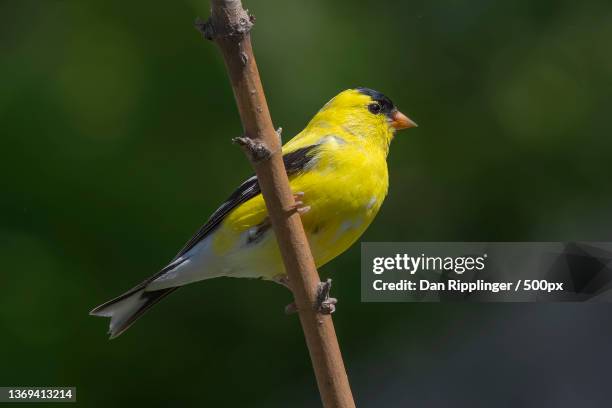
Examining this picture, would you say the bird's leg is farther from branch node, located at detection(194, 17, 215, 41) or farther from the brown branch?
branch node, located at detection(194, 17, 215, 41)

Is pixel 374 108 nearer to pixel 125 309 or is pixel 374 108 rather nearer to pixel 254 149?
pixel 125 309

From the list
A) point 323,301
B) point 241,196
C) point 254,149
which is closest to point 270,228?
point 241,196

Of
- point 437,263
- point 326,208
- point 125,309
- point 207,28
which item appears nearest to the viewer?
point 207,28

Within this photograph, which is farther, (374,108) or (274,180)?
(374,108)

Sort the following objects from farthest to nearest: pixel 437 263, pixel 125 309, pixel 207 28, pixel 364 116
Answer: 1. pixel 437 263
2. pixel 364 116
3. pixel 125 309
4. pixel 207 28

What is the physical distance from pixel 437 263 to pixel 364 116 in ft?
2.45

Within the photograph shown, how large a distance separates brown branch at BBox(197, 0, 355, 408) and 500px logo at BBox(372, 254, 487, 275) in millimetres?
1589

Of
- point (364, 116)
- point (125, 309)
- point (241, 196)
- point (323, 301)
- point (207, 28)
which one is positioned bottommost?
point (323, 301)

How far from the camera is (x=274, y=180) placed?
1.89m

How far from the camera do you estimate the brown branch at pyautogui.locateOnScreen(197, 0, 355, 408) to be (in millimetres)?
1805

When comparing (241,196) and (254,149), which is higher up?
(241,196)

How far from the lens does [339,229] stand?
9.22ft

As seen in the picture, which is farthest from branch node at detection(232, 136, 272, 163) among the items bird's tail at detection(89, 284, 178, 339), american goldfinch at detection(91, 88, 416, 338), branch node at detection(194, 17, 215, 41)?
bird's tail at detection(89, 284, 178, 339)

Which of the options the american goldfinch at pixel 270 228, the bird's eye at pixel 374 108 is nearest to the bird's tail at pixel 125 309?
the american goldfinch at pixel 270 228
